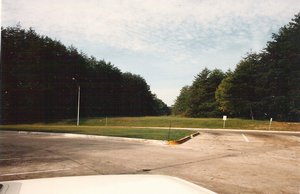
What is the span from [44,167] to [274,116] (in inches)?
2610

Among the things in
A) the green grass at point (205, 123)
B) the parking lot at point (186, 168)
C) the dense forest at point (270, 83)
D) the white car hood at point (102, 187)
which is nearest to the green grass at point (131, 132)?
the parking lot at point (186, 168)

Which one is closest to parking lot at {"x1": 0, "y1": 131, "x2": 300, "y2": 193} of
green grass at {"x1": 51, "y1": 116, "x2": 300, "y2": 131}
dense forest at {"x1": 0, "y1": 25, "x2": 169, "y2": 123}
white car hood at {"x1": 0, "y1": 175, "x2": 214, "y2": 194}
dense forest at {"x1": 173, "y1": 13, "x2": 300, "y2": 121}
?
Result: white car hood at {"x1": 0, "y1": 175, "x2": 214, "y2": 194}

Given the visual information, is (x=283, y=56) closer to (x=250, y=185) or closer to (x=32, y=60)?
(x=32, y=60)

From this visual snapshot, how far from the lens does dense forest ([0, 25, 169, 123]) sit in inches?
2405

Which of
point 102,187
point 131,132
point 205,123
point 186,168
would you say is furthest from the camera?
point 205,123

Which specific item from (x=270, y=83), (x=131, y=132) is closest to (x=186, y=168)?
(x=131, y=132)

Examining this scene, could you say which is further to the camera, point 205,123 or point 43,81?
point 43,81

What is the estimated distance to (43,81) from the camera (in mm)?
64688

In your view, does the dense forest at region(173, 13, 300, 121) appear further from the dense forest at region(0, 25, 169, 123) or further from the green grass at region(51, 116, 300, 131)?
the dense forest at region(0, 25, 169, 123)

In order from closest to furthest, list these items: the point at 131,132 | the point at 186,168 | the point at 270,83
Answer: the point at 186,168 → the point at 131,132 → the point at 270,83

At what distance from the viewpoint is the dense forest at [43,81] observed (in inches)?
2405

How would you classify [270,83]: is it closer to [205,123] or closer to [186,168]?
[205,123]

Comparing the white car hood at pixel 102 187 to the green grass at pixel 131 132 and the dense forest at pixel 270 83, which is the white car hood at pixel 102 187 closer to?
the green grass at pixel 131 132

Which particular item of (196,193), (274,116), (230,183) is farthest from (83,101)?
(196,193)
